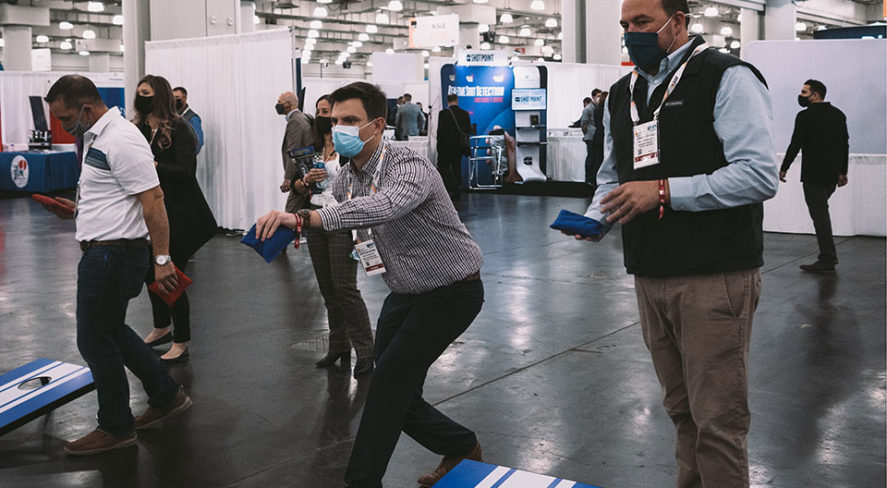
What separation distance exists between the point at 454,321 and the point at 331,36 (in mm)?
39882

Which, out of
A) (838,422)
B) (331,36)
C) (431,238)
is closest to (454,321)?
(431,238)

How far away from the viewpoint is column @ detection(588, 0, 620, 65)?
1864 cm

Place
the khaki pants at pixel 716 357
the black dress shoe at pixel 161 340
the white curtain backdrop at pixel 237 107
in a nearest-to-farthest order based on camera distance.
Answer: the khaki pants at pixel 716 357, the black dress shoe at pixel 161 340, the white curtain backdrop at pixel 237 107

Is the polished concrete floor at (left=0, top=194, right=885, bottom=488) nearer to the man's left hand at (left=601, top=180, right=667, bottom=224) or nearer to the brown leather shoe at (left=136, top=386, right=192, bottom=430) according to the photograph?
the brown leather shoe at (left=136, top=386, right=192, bottom=430)

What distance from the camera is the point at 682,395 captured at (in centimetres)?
248

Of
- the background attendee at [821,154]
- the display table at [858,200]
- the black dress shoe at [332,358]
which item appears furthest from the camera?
the display table at [858,200]

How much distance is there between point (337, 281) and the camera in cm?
486

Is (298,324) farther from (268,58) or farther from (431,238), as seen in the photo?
(268,58)

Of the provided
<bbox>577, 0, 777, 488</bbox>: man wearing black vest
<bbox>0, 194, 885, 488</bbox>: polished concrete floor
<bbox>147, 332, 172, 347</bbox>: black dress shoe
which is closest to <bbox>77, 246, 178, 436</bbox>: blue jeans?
<bbox>0, 194, 885, 488</bbox>: polished concrete floor

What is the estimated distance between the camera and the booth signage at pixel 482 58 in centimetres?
1675

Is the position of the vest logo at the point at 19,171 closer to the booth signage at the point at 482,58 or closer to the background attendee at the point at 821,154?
the booth signage at the point at 482,58

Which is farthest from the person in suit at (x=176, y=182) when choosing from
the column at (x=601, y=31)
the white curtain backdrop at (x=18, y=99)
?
the column at (x=601, y=31)

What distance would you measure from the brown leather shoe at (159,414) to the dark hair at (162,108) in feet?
5.54

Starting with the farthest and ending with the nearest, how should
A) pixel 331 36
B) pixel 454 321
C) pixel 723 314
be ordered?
pixel 331 36 → pixel 454 321 → pixel 723 314
